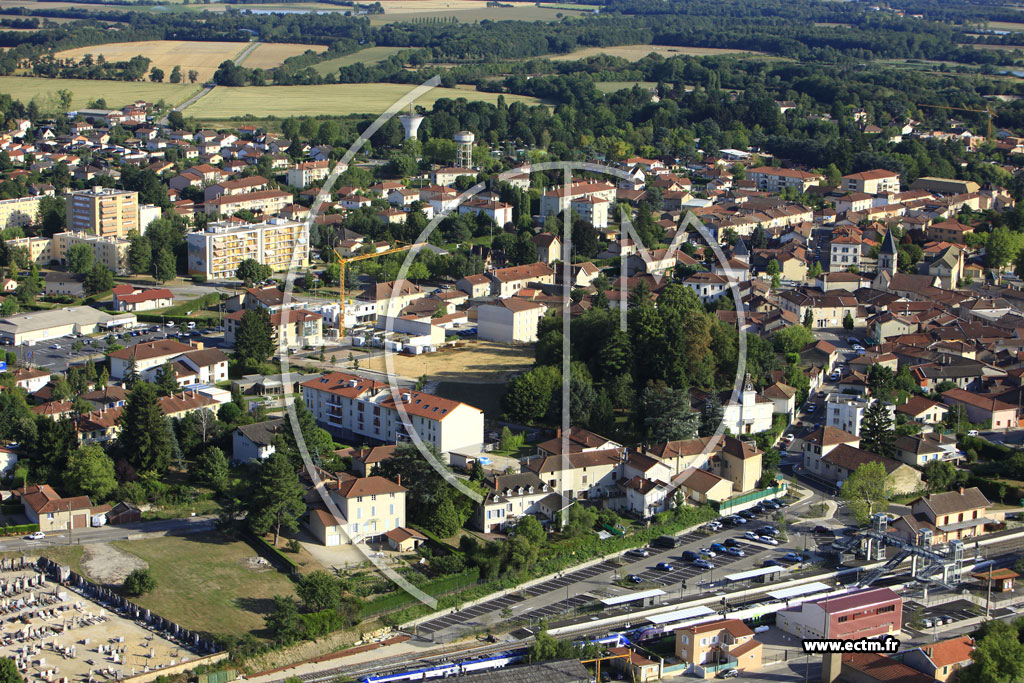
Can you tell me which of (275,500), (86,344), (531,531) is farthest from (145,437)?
(86,344)

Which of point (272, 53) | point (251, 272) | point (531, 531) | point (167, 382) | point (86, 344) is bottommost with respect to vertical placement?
point (531, 531)

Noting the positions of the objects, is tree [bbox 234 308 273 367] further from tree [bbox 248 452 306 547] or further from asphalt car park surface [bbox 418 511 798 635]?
asphalt car park surface [bbox 418 511 798 635]

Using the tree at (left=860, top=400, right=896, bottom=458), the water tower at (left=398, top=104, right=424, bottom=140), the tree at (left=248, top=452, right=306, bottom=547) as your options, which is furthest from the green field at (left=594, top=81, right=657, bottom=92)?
the tree at (left=248, top=452, right=306, bottom=547)

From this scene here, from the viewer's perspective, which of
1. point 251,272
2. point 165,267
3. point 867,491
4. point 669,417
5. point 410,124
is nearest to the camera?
point 867,491

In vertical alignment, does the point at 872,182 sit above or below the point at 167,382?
above

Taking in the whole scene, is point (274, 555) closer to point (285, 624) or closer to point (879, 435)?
point (285, 624)

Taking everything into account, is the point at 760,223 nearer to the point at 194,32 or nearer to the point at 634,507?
the point at 634,507
